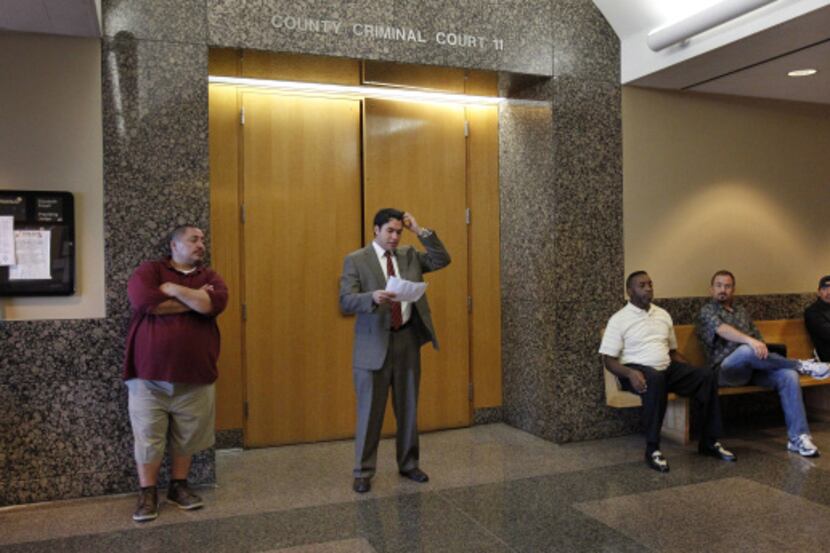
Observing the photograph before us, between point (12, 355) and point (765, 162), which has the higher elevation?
point (765, 162)

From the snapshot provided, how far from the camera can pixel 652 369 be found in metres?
5.10

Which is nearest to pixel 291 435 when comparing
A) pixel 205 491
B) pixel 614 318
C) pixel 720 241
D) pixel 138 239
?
pixel 205 491

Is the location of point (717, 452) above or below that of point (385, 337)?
below

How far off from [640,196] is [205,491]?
12.8 feet

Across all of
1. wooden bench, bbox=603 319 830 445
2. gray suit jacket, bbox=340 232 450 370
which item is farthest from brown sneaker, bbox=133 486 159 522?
wooden bench, bbox=603 319 830 445

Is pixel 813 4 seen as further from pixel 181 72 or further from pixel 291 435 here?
pixel 291 435

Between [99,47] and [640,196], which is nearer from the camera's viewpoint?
[99,47]

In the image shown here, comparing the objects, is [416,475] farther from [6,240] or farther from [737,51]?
[737,51]

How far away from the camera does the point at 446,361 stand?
6.02m

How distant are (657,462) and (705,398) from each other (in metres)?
0.62

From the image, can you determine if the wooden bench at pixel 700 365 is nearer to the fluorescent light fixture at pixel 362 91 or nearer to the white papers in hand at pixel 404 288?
the white papers in hand at pixel 404 288

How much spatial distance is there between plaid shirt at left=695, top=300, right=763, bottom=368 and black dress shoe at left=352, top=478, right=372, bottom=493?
2.86m

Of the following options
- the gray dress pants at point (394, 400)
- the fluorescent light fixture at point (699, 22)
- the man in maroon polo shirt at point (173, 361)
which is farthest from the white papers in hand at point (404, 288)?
the fluorescent light fixture at point (699, 22)

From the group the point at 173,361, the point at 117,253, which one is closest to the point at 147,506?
the point at 173,361
